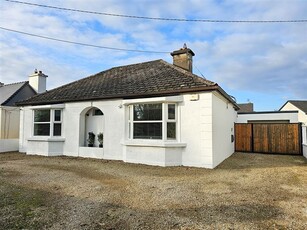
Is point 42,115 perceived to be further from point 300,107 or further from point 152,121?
point 300,107

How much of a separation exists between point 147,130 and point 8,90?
16.5 metres

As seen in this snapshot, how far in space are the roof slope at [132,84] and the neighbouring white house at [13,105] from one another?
3672mm

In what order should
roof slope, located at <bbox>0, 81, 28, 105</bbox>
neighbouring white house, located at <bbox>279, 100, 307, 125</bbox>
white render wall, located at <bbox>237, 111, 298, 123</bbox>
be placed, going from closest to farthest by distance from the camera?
roof slope, located at <bbox>0, 81, 28, 105</bbox>, white render wall, located at <bbox>237, 111, 298, 123</bbox>, neighbouring white house, located at <bbox>279, 100, 307, 125</bbox>

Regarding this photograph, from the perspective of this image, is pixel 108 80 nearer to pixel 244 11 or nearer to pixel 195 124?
pixel 195 124

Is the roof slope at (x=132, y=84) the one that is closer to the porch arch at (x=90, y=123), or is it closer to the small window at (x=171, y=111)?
the small window at (x=171, y=111)

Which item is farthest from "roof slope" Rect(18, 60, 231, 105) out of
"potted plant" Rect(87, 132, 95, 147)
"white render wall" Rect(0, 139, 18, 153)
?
"white render wall" Rect(0, 139, 18, 153)

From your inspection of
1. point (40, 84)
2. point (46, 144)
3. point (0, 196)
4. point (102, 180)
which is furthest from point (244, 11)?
point (40, 84)

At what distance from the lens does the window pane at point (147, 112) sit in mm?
9766

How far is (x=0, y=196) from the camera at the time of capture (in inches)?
209

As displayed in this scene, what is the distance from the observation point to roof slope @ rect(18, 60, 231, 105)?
32.0 feet

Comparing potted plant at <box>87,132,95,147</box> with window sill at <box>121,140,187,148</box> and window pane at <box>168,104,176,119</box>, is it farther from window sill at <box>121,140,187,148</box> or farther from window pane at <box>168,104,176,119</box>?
window pane at <box>168,104,176,119</box>

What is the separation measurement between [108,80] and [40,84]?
9.14 meters

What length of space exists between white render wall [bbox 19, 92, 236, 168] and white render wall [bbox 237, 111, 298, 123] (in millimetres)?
11196

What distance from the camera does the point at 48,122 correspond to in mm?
12914
